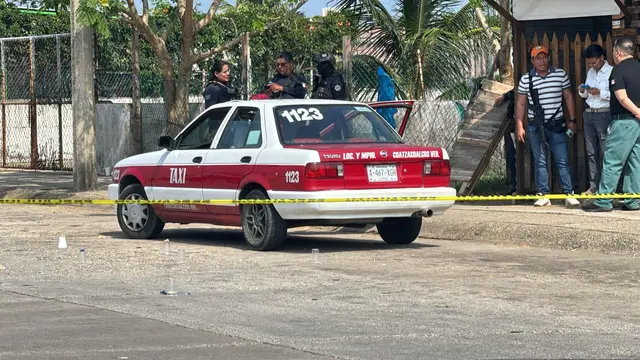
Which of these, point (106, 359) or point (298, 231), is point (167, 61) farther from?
point (106, 359)

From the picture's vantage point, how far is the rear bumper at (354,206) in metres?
12.2

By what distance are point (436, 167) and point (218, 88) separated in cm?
488

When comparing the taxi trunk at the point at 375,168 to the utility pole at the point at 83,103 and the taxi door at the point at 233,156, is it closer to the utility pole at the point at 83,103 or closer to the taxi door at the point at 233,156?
the taxi door at the point at 233,156

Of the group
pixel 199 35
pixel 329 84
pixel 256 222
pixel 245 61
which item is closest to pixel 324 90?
pixel 329 84

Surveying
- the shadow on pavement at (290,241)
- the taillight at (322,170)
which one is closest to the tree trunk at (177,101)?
the shadow on pavement at (290,241)

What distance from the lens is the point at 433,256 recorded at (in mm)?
12383

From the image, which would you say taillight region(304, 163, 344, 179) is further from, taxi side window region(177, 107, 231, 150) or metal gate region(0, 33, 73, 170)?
metal gate region(0, 33, 73, 170)

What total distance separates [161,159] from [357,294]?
192 inches

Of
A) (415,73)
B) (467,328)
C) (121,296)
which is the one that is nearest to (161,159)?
(121,296)

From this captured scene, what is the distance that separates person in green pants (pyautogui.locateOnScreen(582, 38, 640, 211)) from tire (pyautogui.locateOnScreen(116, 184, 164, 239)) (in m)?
4.70

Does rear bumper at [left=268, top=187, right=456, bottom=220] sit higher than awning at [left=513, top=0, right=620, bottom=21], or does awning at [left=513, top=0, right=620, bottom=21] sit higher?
awning at [left=513, top=0, right=620, bottom=21]

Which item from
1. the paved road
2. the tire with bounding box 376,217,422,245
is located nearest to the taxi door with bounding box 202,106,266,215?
the paved road

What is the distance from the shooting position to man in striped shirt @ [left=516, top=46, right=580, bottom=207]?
1495 centimetres

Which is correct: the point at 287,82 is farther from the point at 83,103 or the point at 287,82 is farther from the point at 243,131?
the point at 83,103
